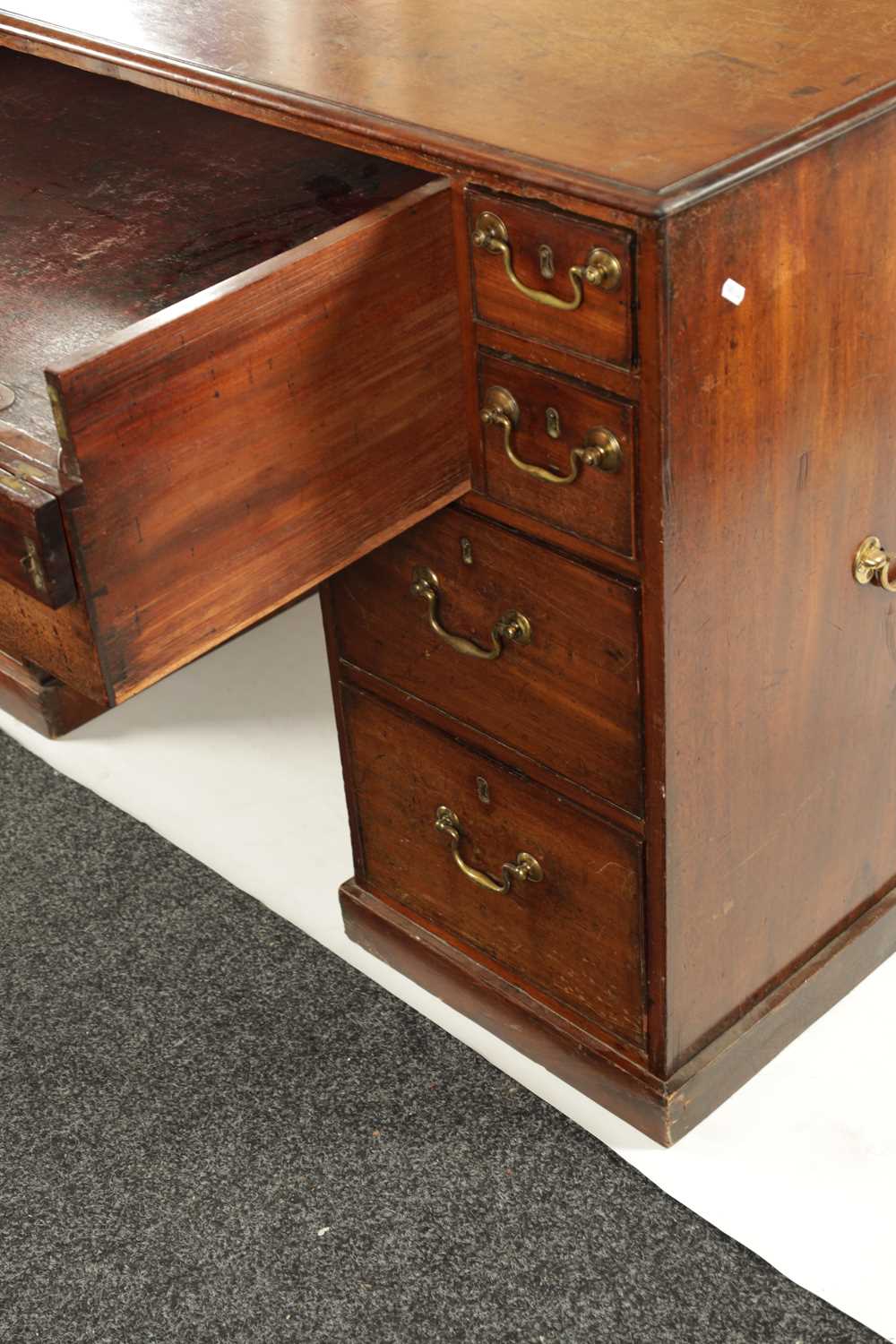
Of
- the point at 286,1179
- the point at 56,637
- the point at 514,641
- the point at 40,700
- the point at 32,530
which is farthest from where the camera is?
the point at 40,700

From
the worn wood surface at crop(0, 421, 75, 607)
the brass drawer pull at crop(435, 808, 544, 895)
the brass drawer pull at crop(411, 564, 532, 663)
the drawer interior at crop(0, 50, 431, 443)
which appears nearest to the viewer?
the worn wood surface at crop(0, 421, 75, 607)

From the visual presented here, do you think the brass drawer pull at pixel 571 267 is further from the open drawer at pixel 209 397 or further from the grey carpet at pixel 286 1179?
the grey carpet at pixel 286 1179

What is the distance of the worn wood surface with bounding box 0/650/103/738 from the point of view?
6.32 feet

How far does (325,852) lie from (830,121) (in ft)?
3.20

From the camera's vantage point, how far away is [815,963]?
1468 mm

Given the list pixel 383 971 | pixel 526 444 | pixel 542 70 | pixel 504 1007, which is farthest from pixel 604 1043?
pixel 542 70

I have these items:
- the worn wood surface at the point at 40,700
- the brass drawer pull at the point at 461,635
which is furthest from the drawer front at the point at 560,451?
the worn wood surface at the point at 40,700

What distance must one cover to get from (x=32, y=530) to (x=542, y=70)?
1.64 ft

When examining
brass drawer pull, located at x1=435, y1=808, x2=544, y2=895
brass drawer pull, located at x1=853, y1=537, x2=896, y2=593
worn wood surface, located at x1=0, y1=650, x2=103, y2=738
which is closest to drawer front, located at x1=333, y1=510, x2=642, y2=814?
brass drawer pull, located at x1=435, y1=808, x2=544, y2=895

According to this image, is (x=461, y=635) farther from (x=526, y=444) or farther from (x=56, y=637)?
(x=56, y=637)

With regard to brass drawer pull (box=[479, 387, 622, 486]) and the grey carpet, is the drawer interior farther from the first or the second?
the grey carpet

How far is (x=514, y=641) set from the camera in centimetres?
125

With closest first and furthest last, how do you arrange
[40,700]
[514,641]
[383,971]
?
[514,641]
[383,971]
[40,700]

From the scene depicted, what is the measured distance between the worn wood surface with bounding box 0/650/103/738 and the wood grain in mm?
914
